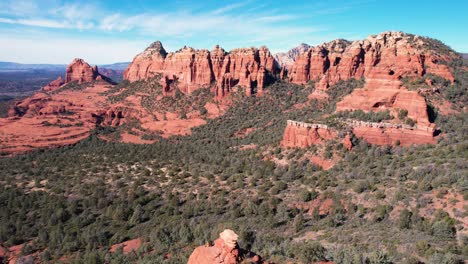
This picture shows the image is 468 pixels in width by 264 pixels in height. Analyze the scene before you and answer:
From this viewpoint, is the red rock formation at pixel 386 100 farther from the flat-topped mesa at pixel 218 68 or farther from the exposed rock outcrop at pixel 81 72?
the exposed rock outcrop at pixel 81 72

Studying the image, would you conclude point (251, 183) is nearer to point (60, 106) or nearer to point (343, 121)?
point (343, 121)

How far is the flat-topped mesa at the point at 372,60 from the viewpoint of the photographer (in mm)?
56938

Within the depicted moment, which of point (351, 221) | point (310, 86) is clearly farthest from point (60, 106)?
point (351, 221)

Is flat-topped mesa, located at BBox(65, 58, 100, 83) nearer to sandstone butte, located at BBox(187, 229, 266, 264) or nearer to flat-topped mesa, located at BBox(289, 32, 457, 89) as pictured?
flat-topped mesa, located at BBox(289, 32, 457, 89)

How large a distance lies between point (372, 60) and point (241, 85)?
3400cm

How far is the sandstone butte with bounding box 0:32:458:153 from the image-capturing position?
5125 centimetres

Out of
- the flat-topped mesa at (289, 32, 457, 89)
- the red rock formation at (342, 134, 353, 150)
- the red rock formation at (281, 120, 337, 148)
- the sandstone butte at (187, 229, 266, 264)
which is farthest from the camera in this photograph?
the flat-topped mesa at (289, 32, 457, 89)

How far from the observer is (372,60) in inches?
2830

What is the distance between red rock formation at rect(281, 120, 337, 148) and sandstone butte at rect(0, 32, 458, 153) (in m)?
0.16

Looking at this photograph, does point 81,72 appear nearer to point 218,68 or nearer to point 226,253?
point 218,68

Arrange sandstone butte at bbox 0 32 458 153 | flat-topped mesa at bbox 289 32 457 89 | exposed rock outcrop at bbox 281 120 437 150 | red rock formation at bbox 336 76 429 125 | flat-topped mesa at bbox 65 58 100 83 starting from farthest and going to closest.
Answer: flat-topped mesa at bbox 65 58 100 83, flat-topped mesa at bbox 289 32 457 89, sandstone butte at bbox 0 32 458 153, red rock formation at bbox 336 76 429 125, exposed rock outcrop at bbox 281 120 437 150

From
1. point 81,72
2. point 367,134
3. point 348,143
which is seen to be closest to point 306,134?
point 348,143

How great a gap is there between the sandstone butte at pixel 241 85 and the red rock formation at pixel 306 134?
16 cm

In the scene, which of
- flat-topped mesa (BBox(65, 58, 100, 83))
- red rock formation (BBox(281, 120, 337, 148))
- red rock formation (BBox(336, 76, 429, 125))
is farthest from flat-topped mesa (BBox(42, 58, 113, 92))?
red rock formation (BBox(336, 76, 429, 125))
